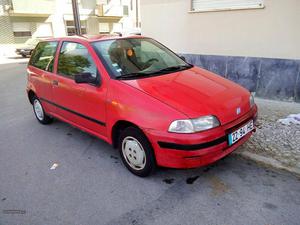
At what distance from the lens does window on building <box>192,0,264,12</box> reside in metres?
5.58

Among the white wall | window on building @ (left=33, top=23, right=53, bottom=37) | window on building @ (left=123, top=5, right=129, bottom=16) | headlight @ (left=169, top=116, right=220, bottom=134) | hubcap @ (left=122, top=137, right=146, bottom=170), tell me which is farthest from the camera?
window on building @ (left=123, top=5, right=129, bottom=16)

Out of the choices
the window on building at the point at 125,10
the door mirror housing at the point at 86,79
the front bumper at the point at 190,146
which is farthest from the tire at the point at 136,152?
the window on building at the point at 125,10

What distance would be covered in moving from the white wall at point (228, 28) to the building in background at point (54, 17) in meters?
10.8

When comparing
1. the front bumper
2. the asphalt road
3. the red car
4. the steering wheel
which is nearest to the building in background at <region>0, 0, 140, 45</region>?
the red car

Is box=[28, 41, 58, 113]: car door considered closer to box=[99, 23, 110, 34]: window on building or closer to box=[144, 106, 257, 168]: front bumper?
box=[144, 106, 257, 168]: front bumper

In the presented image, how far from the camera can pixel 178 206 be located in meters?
2.65

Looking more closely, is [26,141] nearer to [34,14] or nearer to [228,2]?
[228,2]

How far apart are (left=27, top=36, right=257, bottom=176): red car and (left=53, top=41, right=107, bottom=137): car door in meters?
0.01

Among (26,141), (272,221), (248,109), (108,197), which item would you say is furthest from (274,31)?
(26,141)

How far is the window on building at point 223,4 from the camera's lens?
5.58 m

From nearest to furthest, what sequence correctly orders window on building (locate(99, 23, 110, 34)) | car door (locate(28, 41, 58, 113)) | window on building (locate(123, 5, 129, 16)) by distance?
car door (locate(28, 41, 58, 113)), window on building (locate(99, 23, 110, 34)), window on building (locate(123, 5, 129, 16))

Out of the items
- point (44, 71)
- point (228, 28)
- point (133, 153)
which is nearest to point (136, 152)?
point (133, 153)

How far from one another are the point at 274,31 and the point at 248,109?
3.06 meters

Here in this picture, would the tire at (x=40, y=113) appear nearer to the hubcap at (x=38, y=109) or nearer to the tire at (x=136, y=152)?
the hubcap at (x=38, y=109)
